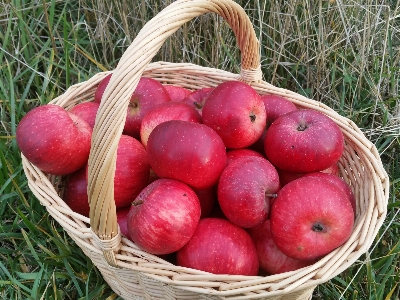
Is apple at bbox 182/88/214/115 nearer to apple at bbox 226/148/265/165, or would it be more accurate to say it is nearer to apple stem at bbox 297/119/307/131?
apple at bbox 226/148/265/165

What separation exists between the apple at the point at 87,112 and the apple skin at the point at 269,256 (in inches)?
22.4

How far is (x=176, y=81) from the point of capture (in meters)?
1.65

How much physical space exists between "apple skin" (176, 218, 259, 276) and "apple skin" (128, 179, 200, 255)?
0.08 feet

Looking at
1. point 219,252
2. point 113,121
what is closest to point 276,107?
point 219,252

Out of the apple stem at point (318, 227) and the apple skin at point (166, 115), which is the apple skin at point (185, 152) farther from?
the apple stem at point (318, 227)

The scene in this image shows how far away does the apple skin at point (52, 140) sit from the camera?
118 cm

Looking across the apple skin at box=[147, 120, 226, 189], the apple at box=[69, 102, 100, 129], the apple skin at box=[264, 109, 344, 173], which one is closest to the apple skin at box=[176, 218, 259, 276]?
the apple skin at box=[147, 120, 226, 189]

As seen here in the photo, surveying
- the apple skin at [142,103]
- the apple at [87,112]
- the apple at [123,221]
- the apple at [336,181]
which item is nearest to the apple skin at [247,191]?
the apple at [336,181]

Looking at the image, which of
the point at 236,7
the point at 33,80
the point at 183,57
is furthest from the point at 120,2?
the point at 236,7

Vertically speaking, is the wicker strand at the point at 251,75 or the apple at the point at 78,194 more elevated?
the wicker strand at the point at 251,75

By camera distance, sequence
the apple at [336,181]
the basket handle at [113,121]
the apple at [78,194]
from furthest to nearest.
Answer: the apple at [78,194] < the apple at [336,181] < the basket handle at [113,121]

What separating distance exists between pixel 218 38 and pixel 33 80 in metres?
0.80

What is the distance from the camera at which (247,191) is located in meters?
1.06

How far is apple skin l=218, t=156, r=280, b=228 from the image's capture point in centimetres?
106
